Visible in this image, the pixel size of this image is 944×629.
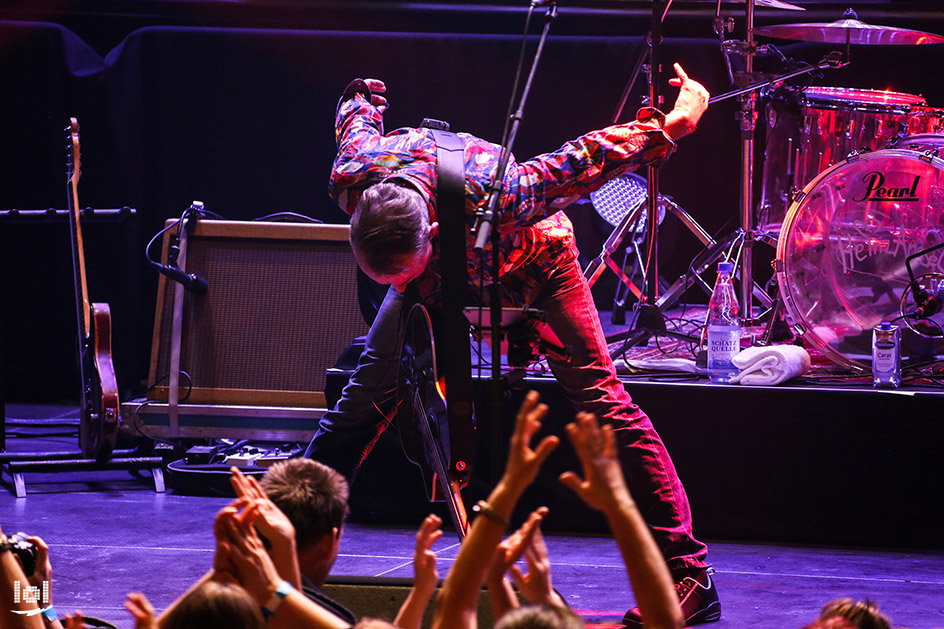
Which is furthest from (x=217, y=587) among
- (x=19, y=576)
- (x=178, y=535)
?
(x=178, y=535)

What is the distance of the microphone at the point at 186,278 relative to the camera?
5.37 metres

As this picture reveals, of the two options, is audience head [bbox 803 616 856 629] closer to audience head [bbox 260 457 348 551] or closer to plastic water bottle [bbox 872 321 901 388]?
audience head [bbox 260 457 348 551]

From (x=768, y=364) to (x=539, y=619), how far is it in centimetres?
310

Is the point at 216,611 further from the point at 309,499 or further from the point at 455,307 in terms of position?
the point at 455,307

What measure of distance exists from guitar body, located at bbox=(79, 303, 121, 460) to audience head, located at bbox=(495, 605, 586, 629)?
365 cm

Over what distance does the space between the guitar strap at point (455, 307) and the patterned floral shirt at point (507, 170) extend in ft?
0.18

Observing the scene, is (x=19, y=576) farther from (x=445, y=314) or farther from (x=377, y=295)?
(x=377, y=295)

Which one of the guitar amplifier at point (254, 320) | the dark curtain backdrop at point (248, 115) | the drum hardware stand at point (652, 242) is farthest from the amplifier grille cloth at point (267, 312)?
the dark curtain backdrop at point (248, 115)

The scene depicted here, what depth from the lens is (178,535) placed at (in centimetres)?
448

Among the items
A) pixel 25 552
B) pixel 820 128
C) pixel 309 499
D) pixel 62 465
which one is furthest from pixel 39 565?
pixel 820 128

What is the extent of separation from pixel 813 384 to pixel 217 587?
3.32 metres

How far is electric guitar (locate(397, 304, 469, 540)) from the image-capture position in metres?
3.29

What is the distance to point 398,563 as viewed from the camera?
4.17m

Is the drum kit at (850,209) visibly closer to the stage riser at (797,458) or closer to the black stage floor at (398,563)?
the stage riser at (797,458)
